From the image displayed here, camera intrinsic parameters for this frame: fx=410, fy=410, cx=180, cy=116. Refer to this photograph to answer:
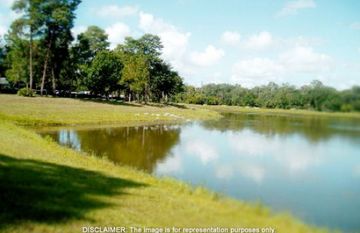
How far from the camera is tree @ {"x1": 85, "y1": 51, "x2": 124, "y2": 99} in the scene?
3484 inches

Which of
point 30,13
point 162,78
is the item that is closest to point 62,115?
point 30,13

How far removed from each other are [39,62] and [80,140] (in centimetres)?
5079

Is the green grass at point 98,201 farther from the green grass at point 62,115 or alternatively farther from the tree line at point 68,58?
the tree line at point 68,58

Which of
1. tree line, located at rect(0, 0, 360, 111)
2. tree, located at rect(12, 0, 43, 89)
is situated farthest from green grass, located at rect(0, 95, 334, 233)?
tree, located at rect(12, 0, 43, 89)

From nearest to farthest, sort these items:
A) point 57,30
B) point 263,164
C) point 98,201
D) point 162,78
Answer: point 98,201
point 263,164
point 57,30
point 162,78

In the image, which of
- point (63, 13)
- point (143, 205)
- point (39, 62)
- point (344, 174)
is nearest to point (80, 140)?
point (344, 174)

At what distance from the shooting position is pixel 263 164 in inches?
1248

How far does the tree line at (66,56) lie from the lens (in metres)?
72.5

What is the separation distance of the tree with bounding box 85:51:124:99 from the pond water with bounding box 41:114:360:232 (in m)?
40.6

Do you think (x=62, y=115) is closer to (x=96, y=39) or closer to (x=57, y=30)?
(x=57, y=30)

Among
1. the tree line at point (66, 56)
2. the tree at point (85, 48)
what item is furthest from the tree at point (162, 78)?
the tree at point (85, 48)

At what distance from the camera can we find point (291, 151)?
3972 centimetres

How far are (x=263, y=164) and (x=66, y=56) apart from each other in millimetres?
61348

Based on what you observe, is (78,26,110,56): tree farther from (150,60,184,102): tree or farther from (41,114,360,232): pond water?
(41,114,360,232): pond water
